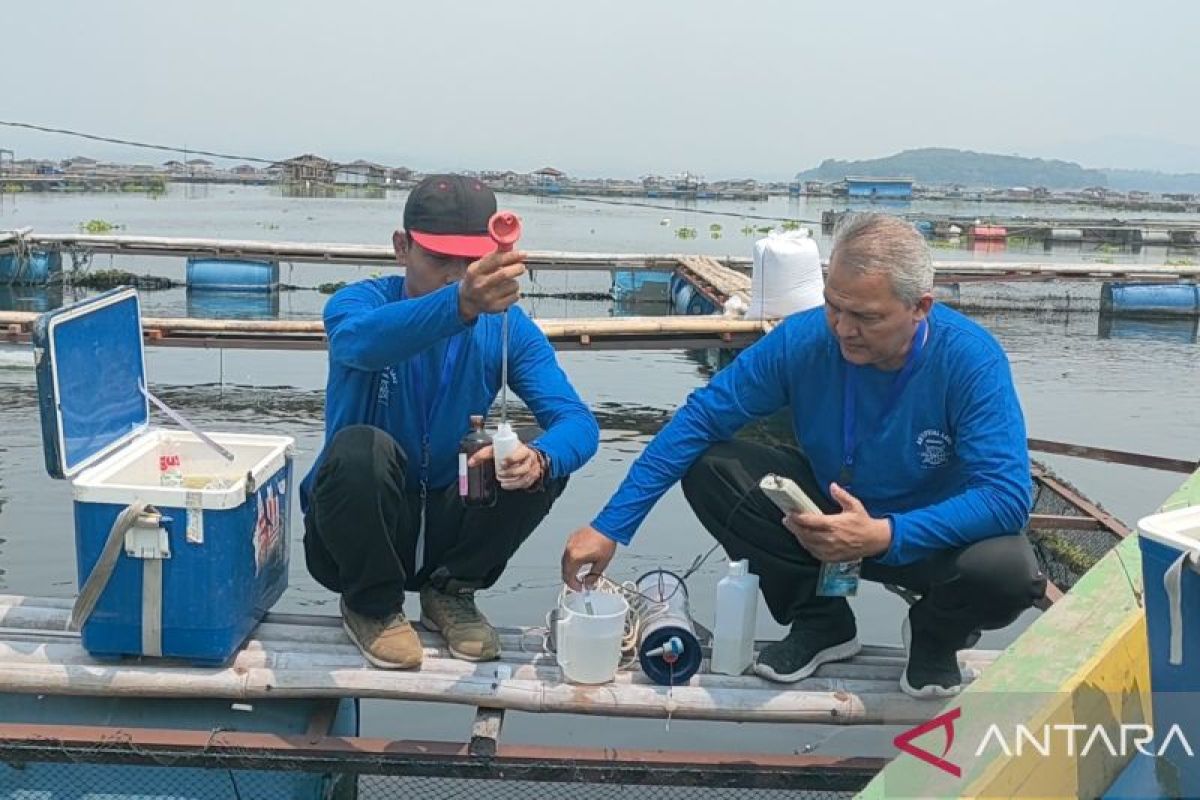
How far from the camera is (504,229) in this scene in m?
2.79

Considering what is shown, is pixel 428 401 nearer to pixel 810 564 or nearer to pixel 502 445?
pixel 502 445

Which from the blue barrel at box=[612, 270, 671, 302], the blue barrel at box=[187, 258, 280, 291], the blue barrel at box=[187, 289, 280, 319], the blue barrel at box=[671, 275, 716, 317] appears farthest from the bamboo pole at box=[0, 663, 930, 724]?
the blue barrel at box=[187, 258, 280, 291]

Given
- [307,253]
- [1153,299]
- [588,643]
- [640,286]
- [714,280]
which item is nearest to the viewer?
[588,643]

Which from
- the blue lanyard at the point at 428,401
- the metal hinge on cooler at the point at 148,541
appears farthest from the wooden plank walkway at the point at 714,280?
the metal hinge on cooler at the point at 148,541

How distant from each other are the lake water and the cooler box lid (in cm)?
162

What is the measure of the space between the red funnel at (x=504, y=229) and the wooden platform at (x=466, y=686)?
1157 millimetres

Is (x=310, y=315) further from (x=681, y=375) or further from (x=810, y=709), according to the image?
(x=810, y=709)

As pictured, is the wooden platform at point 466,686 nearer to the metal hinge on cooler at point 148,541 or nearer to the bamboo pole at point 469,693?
the bamboo pole at point 469,693

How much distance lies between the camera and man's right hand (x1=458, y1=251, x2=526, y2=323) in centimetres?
277

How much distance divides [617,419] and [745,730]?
19.1 ft

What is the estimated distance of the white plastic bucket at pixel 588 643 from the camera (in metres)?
3.05

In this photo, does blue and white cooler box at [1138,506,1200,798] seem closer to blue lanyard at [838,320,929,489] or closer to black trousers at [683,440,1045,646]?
black trousers at [683,440,1045,646]

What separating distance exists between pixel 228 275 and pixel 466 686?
58.8 feet

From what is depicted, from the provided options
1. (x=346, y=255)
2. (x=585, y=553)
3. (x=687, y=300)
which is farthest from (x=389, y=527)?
(x=346, y=255)
